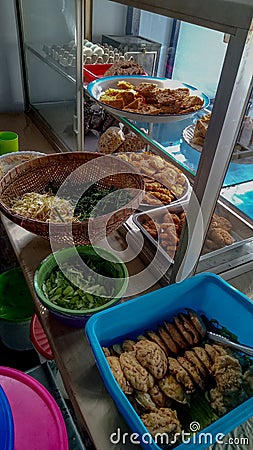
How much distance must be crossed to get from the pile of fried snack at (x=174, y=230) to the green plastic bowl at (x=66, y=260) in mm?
154

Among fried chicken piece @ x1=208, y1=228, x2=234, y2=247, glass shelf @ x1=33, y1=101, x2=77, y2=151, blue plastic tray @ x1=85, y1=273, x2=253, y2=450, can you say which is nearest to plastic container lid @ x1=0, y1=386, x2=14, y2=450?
blue plastic tray @ x1=85, y1=273, x2=253, y2=450

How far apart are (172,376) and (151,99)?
0.68m

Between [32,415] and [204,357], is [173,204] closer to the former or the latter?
[204,357]

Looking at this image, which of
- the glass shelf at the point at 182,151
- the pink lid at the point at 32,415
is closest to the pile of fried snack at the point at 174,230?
the glass shelf at the point at 182,151

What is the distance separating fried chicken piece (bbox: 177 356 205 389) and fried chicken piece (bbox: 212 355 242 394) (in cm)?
3

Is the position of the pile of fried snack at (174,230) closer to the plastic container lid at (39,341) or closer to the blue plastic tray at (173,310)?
the blue plastic tray at (173,310)

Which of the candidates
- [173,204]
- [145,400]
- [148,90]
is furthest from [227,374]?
[148,90]

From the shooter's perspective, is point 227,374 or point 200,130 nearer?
point 227,374

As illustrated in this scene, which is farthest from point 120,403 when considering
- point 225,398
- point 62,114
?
point 62,114

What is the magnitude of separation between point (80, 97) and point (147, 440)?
38.2 inches

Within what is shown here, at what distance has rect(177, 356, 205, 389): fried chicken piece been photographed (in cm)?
59

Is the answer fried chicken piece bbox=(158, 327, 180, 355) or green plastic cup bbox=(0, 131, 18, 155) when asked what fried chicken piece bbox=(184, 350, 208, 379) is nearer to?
fried chicken piece bbox=(158, 327, 180, 355)

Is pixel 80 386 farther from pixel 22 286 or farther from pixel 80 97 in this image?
pixel 80 97

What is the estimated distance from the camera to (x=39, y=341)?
3.34 feet
